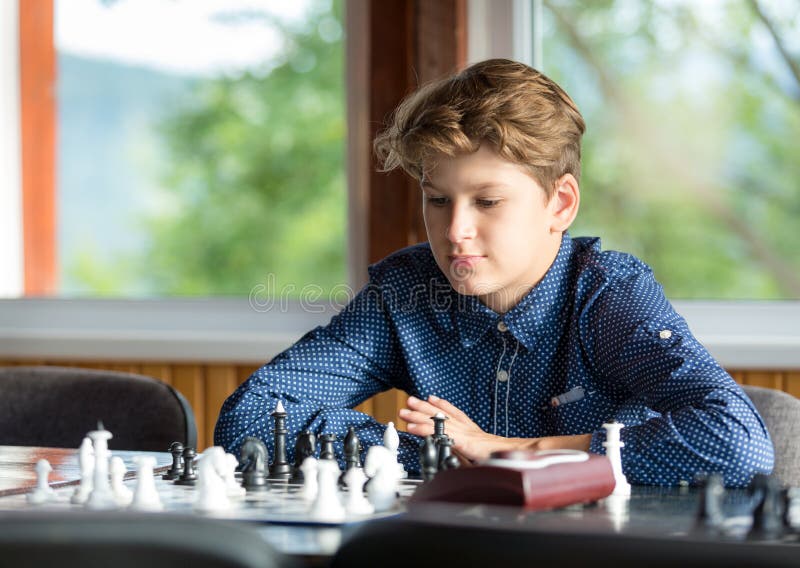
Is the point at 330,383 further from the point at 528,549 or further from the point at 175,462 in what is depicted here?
the point at 528,549

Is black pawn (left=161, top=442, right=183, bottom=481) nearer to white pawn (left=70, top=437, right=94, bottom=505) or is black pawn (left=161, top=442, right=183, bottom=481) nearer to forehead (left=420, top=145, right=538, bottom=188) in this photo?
white pawn (left=70, top=437, right=94, bottom=505)

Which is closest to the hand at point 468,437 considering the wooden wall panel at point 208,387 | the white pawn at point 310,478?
the white pawn at point 310,478

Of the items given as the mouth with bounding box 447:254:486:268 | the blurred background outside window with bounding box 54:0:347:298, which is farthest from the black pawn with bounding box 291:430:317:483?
the blurred background outside window with bounding box 54:0:347:298

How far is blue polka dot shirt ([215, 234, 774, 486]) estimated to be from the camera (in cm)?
163

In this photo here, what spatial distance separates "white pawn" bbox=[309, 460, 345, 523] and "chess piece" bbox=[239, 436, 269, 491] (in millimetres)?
203

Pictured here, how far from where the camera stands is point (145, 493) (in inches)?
47.2

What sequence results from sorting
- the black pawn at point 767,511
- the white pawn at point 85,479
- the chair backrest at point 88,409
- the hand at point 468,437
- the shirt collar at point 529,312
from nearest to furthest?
the black pawn at point 767,511 → the white pawn at point 85,479 → the hand at point 468,437 → the shirt collar at point 529,312 → the chair backrest at point 88,409

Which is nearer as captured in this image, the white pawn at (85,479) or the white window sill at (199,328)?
the white pawn at (85,479)

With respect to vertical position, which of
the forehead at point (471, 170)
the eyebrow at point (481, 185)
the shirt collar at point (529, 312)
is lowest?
the shirt collar at point (529, 312)

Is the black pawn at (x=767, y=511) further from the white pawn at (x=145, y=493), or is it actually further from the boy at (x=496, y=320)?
the white pawn at (x=145, y=493)

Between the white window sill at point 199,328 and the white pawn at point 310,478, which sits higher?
the white window sill at point 199,328

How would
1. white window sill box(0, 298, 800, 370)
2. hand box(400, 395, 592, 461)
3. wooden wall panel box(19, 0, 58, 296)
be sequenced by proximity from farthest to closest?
wooden wall panel box(19, 0, 58, 296) < white window sill box(0, 298, 800, 370) < hand box(400, 395, 592, 461)

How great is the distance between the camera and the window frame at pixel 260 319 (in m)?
2.69

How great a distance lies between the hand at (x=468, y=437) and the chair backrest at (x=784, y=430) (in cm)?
39
